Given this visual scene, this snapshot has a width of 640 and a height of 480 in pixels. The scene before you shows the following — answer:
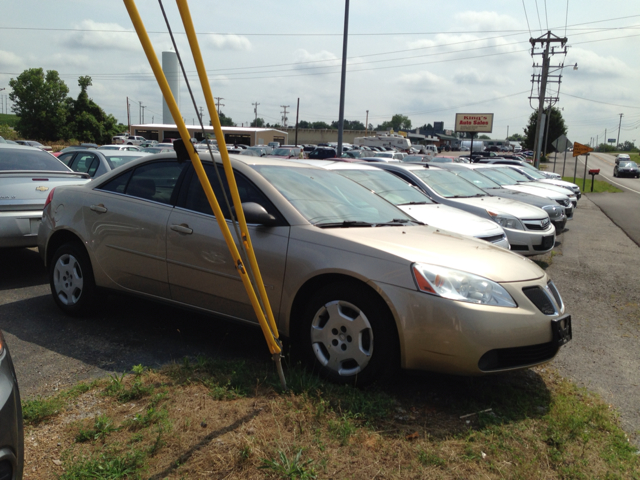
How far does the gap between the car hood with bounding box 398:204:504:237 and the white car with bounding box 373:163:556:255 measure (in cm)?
114

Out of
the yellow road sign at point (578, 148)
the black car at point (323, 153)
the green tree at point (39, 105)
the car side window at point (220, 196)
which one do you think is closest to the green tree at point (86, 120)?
the green tree at point (39, 105)

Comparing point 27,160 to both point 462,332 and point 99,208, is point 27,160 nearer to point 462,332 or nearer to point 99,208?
point 99,208

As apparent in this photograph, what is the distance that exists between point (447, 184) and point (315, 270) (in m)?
6.40

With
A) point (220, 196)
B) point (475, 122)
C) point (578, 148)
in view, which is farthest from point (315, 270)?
point (475, 122)

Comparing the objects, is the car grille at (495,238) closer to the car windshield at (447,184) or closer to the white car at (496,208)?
the white car at (496,208)

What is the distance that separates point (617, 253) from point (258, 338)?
29.3 feet

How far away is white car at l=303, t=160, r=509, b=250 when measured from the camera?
7.04m

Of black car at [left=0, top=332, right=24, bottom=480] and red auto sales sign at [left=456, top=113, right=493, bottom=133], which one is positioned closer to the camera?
black car at [left=0, top=332, right=24, bottom=480]

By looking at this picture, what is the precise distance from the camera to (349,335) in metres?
3.56

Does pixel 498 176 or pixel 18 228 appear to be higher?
pixel 498 176

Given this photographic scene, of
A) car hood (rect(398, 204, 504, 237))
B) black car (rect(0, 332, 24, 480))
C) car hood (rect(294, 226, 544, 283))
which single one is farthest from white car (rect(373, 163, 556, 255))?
black car (rect(0, 332, 24, 480))

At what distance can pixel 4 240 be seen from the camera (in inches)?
241

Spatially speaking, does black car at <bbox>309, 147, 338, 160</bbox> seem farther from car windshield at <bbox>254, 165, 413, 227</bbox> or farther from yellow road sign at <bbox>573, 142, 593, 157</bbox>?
car windshield at <bbox>254, 165, 413, 227</bbox>

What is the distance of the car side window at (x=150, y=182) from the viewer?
4619mm
